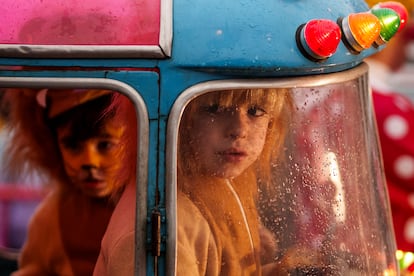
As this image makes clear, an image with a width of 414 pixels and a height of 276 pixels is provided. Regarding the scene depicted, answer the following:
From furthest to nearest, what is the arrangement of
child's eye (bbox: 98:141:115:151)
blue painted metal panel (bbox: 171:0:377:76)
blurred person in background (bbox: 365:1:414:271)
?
blurred person in background (bbox: 365:1:414:271) < child's eye (bbox: 98:141:115:151) < blue painted metal panel (bbox: 171:0:377:76)

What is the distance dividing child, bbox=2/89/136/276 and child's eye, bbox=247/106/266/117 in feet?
2.06

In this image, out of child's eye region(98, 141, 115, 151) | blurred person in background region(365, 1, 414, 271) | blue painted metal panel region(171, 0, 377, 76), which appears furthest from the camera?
blurred person in background region(365, 1, 414, 271)

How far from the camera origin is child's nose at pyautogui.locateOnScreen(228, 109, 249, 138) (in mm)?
1581

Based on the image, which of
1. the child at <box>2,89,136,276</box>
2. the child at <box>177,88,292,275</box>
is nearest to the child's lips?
the child at <box>177,88,292,275</box>

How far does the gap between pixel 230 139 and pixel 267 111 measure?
0.09 m

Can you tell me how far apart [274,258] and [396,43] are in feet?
9.35

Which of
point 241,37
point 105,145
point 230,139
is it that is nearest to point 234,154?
point 230,139

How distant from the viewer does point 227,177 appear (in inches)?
62.9

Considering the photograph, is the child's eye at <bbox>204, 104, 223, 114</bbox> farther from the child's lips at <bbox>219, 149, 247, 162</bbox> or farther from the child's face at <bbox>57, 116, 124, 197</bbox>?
the child's face at <bbox>57, 116, 124, 197</bbox>

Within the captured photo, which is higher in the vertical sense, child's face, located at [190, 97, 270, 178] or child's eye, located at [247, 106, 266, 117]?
child's eye, located at [247, 106, 266, 117]

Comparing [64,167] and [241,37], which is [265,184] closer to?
[241,37]

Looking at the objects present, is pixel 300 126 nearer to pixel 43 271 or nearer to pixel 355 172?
pixel 355 172

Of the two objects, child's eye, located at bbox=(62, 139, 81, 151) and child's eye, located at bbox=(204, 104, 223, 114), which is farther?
child's eye, located at bbox=(62, 139, 81, 151)

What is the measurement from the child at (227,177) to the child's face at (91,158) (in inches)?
26.0
